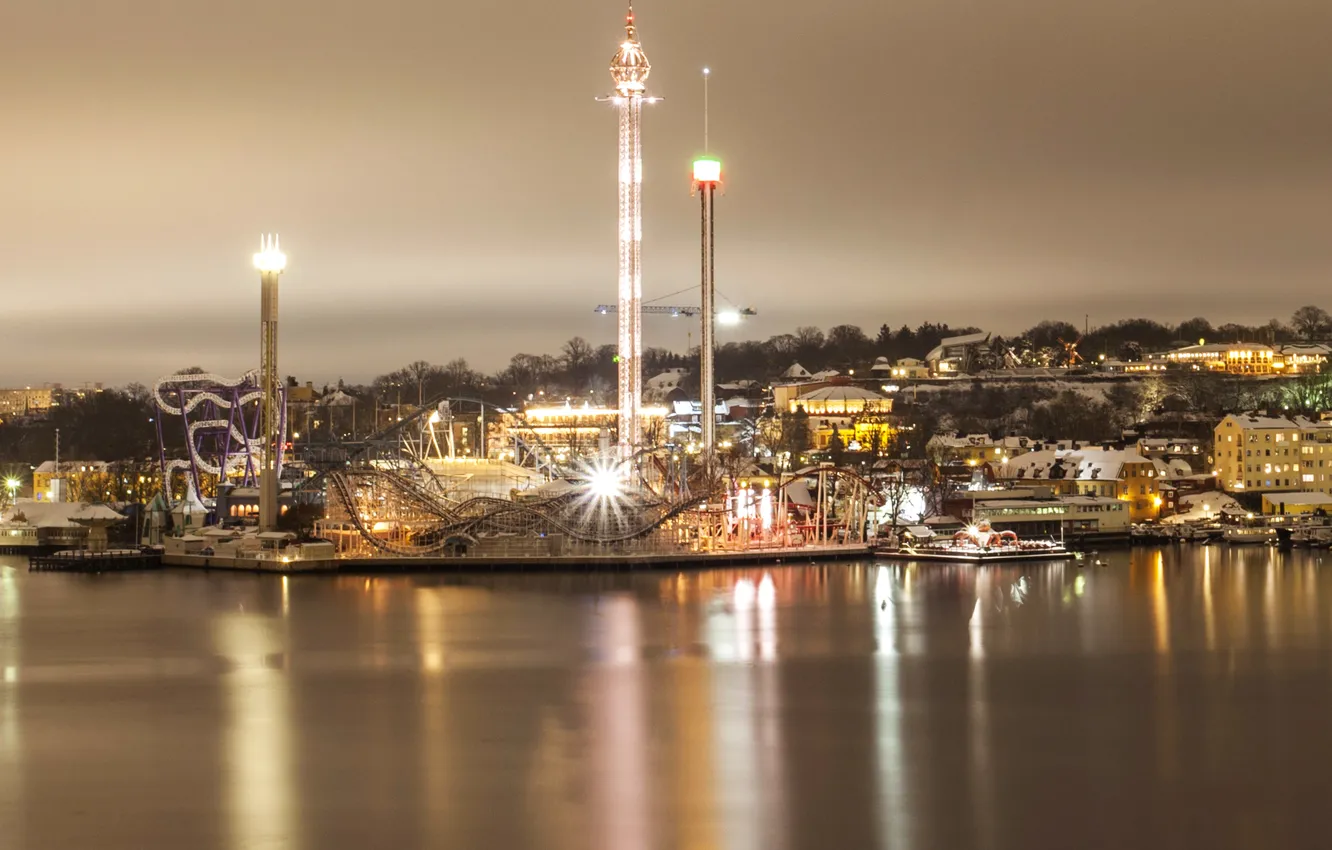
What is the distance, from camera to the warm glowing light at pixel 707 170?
30250 millimetres

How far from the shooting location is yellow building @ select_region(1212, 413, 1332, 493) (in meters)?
31.3

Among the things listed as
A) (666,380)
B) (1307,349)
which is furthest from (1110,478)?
(666,380)

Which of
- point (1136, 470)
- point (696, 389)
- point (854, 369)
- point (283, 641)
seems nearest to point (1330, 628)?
point (283, 641)

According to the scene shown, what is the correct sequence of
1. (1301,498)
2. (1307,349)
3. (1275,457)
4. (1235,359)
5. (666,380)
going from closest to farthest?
(1301,498), (1275,457), (1235,359), (1307,349), (666,380)

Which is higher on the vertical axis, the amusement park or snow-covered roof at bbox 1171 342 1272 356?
snow-covered roof at bbox 1171 342 1272 356

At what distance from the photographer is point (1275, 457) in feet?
103

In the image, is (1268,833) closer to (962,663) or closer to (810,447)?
(962,663)

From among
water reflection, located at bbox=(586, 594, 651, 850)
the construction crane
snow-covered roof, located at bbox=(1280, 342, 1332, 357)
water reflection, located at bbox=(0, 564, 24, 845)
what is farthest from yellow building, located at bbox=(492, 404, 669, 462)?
water reflection, located at bbox=(586, 594, 651, 850)

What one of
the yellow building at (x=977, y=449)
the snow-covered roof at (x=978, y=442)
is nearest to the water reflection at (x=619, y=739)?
the yellow building at (x=977, y=449)

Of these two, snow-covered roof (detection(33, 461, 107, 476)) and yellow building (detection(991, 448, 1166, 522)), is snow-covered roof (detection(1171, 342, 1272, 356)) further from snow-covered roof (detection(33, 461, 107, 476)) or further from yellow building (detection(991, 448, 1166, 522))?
snow-covered roof (detection(33, 461, 107, 476))

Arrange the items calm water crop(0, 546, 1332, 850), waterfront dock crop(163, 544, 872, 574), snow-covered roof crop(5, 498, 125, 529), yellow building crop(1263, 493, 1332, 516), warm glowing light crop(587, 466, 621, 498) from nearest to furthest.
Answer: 1. calm water crop(0, 546, 1332, 850)
2. waterfront dock crop(163, 544, 872, 574)
3. warm glowing light crop(587, 466, 621, 498)
4. snow-covered roof crop(5, 498, 125, 529)
5. yellow building crop(1263, 493, 1332, 516)

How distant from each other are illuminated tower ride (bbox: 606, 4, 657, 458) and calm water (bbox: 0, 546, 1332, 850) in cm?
877

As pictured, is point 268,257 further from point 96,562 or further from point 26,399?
point 26,399

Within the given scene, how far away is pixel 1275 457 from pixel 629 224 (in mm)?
14172
